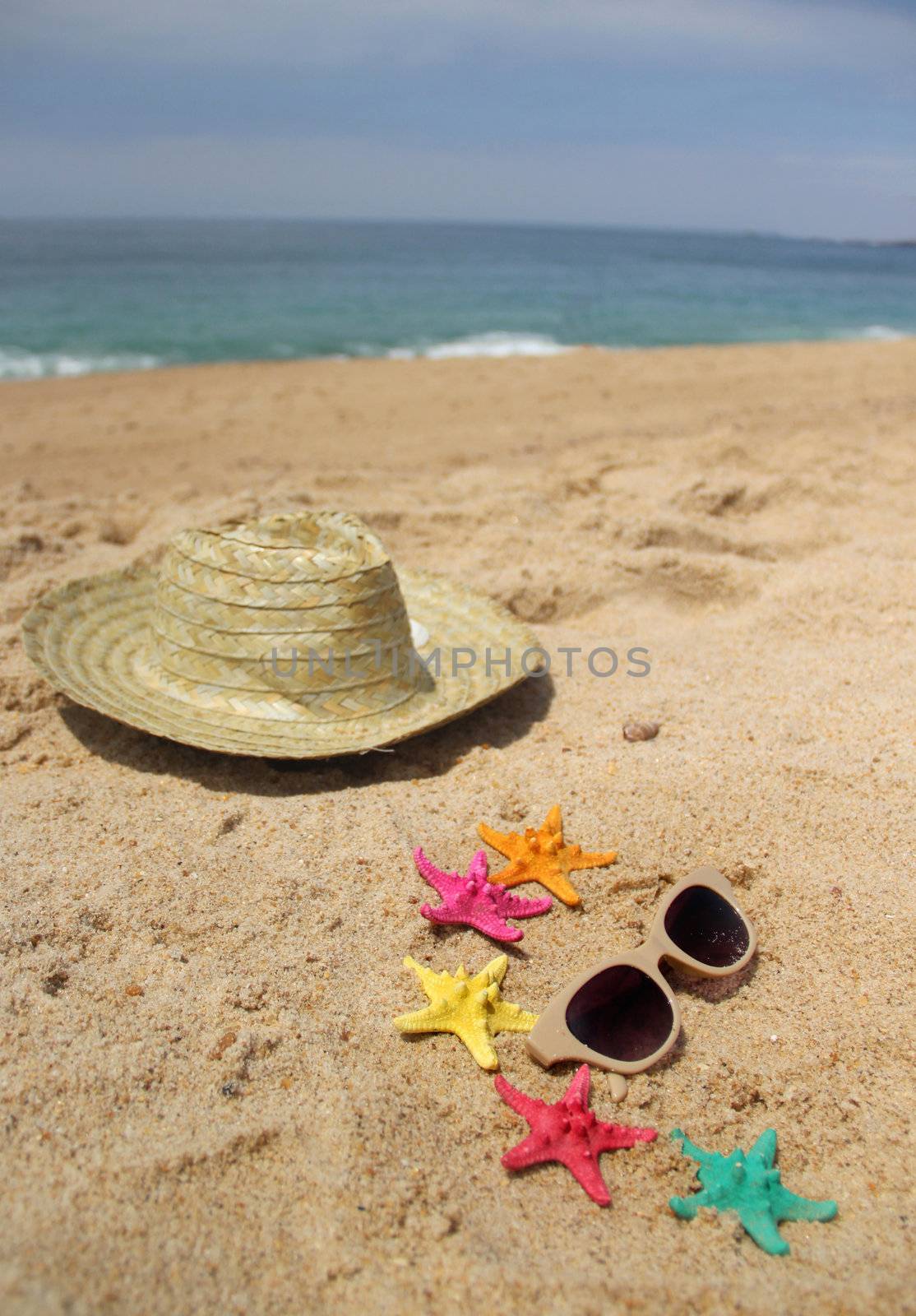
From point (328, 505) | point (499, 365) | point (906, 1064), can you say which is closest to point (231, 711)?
point (906, 1064)

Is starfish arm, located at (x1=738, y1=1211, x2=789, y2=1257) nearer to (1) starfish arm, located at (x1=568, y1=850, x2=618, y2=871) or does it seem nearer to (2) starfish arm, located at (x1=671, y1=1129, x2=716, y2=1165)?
(2) starfish arm, located at (x1=671, y1=1129, x2=716, y2=1165)

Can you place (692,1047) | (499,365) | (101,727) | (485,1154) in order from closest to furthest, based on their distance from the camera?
(485,1154) < (692,1047) < (101,727) < (499,365)

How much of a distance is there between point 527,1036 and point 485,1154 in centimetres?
32

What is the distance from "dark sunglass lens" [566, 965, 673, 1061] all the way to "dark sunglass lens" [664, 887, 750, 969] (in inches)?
7.3

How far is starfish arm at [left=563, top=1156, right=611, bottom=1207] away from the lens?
5.81 ft

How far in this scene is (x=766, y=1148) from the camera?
187cm

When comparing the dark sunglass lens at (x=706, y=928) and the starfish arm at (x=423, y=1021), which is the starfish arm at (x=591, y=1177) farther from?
the dark sunglass lens at (x=706, y=928)

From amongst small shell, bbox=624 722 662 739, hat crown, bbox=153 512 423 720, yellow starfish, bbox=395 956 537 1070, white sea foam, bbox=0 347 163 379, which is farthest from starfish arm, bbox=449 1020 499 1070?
white sea foam, bbox=0 347 163 379

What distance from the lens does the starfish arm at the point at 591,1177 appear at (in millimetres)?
1771

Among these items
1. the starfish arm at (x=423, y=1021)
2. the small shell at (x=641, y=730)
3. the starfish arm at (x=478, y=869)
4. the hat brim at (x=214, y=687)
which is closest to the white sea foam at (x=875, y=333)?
the hat brim at (x=214, y=687)

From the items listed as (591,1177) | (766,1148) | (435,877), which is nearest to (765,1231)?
(766,1148)

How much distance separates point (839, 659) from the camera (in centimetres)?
378

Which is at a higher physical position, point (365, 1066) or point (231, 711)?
point (231, 711)

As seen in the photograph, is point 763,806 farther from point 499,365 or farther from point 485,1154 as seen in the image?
point 499,365
